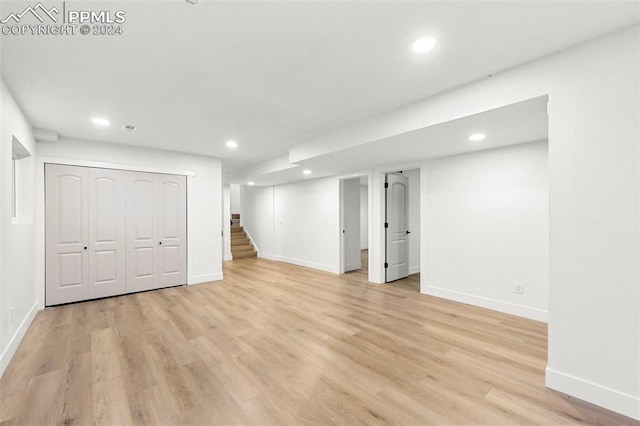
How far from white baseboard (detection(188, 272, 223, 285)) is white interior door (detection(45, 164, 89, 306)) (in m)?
1.57

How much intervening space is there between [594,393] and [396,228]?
3862mm

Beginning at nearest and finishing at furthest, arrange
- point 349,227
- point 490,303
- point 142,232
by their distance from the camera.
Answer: point 490,303, point 142,232, point 349,227

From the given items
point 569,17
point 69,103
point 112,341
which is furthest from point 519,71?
point 112,341

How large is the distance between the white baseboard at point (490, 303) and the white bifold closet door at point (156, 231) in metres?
4.53

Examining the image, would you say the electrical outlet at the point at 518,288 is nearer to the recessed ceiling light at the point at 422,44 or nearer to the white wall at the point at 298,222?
the recessed ceiling light at the point at 422,44

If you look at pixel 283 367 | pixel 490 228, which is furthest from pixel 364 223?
pixel 283 367

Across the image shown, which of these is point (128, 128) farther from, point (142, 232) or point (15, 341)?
point (15, 341)

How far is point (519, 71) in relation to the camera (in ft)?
7.13

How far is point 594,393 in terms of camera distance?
1.87 metres

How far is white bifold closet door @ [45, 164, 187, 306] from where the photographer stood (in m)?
4.07

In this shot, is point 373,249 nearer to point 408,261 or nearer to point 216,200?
point 408,261

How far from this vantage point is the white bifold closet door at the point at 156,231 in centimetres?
470

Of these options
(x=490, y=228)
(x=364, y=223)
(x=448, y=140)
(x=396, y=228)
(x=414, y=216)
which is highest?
(x=448, y=140)

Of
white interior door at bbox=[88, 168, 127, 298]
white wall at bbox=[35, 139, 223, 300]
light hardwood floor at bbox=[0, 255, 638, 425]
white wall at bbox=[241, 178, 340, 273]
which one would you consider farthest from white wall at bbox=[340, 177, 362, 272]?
white interior door at bbox=[88, 168, 127, 298]
